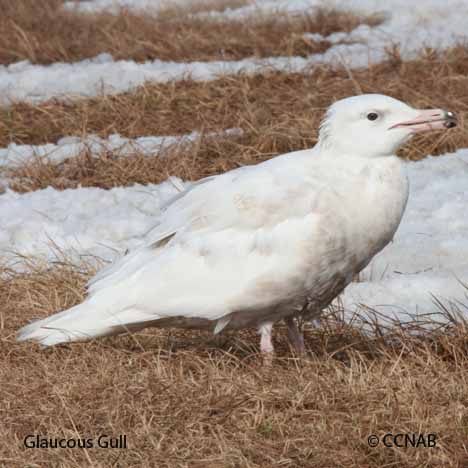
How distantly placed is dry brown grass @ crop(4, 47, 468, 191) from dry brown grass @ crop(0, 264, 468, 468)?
3171 mm

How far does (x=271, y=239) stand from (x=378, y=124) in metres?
0.71

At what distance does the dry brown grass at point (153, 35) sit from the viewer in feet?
39.2

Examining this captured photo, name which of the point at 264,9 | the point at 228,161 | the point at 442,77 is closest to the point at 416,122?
the point at 228,161

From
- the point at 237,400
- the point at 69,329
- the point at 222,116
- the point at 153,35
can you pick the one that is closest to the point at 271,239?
the point at 237,400

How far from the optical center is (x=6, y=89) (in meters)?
10.9

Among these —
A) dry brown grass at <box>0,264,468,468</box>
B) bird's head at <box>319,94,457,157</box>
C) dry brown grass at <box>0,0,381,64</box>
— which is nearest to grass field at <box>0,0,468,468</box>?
dry brown grass at <box>0,264,468,468</box>

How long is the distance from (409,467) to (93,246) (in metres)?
3.45

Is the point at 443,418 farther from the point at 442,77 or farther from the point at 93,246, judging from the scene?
the point at 442,77

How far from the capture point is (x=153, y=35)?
12.4m

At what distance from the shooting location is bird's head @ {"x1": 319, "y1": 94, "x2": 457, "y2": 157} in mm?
4930

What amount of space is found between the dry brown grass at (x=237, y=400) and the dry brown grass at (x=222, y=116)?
10.4ft

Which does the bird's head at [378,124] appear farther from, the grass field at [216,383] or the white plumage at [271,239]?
the grass field at [216,383]

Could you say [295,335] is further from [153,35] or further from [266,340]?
[153,35]

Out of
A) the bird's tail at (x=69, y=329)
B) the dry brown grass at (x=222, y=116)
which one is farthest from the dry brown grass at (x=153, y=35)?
the bird's tail at (x=69, y=329)
